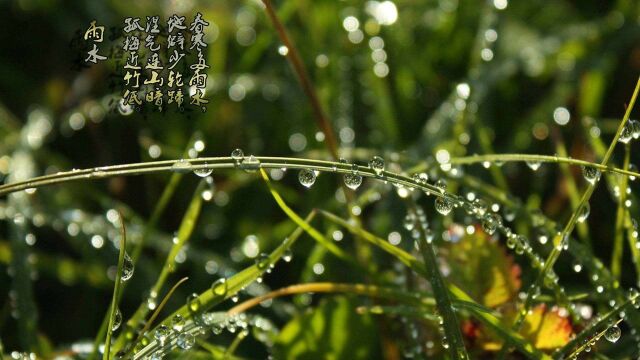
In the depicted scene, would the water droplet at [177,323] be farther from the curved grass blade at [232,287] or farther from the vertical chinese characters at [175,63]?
the vertical chinese characters at [175,63]

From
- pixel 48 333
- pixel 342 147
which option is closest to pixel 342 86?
pixel 342 147

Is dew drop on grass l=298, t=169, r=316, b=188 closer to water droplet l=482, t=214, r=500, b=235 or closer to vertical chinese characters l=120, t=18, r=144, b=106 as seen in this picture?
water droplet l=482, t=214, r=500, b=235

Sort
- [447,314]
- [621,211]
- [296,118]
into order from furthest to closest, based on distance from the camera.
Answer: [296,118] → [621,211] → [447,314]

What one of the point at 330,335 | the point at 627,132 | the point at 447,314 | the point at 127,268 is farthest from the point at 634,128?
the point at 127,268

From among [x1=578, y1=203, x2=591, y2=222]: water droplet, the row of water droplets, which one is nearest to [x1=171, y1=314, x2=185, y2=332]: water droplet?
the row of water droplets

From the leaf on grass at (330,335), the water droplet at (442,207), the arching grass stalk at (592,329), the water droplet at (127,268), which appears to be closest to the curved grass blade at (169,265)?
the water droplet at (127,268)

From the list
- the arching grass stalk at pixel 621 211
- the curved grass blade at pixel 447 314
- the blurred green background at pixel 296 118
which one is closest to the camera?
the curved grass blade at pixel 447 314

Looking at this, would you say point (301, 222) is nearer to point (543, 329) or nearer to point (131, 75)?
point (543, 329)
